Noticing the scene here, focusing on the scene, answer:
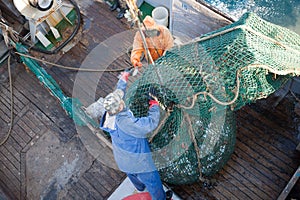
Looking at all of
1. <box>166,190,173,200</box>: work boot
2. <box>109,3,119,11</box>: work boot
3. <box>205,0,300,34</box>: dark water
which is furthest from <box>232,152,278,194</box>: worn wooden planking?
<box>205,0,300,34</box>: dark water

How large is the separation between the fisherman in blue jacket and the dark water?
614cm

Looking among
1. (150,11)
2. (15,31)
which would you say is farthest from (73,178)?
(150,11)

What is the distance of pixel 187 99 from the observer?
3.95 m

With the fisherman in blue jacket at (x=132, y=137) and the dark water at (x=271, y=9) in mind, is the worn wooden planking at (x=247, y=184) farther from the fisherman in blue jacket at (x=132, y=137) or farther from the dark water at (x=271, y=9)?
the dark water at (x=271, y=9)

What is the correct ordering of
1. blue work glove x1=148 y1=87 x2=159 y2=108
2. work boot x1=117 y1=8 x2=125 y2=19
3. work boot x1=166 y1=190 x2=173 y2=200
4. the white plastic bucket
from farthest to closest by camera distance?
work boot x1=117 y1=8 x2=125 y2=19, the white plastic bucket, work boot x1=166 y1=190 x2=173 y2=200, blue work glove x1=148 y1=87 x2=159 y2=108

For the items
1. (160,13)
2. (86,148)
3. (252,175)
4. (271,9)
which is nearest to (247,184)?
(252,175)

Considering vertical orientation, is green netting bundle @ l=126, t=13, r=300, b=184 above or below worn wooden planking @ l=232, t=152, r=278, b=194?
above

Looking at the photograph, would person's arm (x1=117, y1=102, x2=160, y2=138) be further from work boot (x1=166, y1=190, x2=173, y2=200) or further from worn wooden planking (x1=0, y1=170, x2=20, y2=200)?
worn wooden planking (x1=0, y1=170, x2=20, y2=200)

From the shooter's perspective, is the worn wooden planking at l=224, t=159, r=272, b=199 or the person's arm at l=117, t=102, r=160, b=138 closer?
the person's arm at l=117, t=102, r=160, b=138

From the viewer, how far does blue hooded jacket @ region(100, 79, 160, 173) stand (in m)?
3.86

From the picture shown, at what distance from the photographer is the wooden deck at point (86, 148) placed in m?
4.94

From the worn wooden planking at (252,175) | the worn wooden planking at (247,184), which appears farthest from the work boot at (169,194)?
the worn wooden planking at (252,175)

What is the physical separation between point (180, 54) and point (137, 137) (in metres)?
1.00

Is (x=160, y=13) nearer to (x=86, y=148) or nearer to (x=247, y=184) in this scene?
(x=86, y=148)
